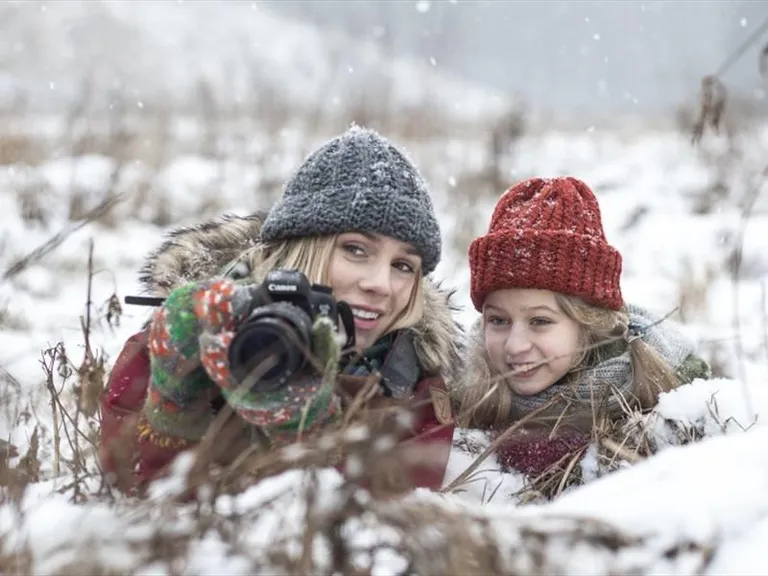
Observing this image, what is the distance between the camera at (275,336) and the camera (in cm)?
126

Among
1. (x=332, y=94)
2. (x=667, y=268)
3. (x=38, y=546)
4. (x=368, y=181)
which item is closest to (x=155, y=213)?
(x=332, y=94)

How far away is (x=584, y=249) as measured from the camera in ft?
8.05

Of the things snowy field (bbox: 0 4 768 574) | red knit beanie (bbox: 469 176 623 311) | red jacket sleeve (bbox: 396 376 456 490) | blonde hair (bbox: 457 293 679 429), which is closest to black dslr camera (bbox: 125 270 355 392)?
snowy field (bbox: 0 4 768 574)

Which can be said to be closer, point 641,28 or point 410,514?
point 410,514

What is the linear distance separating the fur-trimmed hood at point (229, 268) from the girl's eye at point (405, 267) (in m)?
0.15

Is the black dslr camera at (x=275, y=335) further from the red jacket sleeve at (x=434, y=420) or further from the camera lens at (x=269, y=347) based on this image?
the red jacket sleeve at (x=434, y=420)

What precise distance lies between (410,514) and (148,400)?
86cm

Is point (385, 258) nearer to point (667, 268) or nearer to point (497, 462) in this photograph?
point (497, 462)

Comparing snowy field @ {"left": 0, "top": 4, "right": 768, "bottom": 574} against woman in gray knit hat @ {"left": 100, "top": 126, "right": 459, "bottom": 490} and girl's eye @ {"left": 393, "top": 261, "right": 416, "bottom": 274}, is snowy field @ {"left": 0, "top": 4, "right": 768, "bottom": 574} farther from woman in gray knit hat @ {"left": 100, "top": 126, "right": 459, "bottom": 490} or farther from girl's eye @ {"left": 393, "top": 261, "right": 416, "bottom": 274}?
girl's eye @ {"left": 393, "top": 261, "right": 416, "bottom": 274}

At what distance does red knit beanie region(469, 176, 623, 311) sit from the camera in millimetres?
2436

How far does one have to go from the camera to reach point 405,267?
239 cm

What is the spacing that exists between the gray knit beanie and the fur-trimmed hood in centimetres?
12

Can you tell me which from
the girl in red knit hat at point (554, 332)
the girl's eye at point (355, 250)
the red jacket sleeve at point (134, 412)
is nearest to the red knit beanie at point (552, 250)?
the girl in red knit hat at point (554, 332)

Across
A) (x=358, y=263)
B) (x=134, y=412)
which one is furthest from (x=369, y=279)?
(x=134, y=412)
